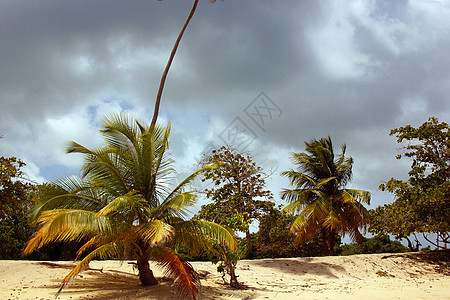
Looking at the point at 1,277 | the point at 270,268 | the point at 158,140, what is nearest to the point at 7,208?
the point at 1,277

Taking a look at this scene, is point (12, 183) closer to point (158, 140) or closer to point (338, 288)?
point (158, 140)

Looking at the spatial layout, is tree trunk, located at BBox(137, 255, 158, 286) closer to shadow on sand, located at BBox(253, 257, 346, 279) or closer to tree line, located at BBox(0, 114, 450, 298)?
tree line, located at BBox(0, 114, 450, 298)

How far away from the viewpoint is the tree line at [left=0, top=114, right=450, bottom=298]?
8.27 meters

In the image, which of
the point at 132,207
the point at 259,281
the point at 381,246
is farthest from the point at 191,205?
the point at 381,246

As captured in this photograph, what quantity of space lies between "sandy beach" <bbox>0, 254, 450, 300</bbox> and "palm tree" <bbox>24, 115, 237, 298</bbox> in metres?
0.97

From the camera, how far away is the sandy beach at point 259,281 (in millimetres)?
8789

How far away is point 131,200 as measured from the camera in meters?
8.07

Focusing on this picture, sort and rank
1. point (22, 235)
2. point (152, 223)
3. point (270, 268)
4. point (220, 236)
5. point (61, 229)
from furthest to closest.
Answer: point (22, 235) → point (270, 268) → point (220, 236) → point (152, 223) → point (61, 229)

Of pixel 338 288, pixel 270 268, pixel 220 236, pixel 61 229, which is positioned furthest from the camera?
pixel 270 268

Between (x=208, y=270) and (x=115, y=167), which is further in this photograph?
(x=208, y=270)

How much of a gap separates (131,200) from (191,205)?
187 centimetres

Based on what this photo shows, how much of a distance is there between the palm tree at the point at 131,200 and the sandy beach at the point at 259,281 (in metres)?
0.97

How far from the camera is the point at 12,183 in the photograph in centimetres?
1220

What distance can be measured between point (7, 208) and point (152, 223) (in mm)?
7303
